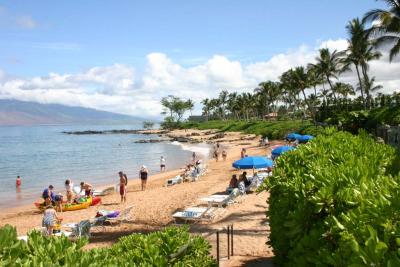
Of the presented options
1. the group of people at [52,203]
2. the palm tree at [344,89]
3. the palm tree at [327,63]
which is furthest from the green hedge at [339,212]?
the palm tree at [344,89]

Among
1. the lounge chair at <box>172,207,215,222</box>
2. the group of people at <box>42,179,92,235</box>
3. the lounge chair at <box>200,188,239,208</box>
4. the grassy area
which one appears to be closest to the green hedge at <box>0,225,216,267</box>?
the lounge chair at <box>172,207,215,222</box>

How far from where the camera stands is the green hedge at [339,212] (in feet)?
9.92

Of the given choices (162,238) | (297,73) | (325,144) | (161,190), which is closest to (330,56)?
(297,73)

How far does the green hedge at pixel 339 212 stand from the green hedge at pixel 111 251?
1.46m

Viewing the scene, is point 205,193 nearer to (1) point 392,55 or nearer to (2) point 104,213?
(2) point 104,213

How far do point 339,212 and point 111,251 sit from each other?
123 inches

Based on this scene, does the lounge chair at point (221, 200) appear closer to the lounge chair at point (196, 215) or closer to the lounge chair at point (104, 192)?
the lounge chair at point (196, 215)

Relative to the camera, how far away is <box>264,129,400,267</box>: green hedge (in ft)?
9.92

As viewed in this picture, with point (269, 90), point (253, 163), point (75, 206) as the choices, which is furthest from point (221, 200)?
point (269, 90)

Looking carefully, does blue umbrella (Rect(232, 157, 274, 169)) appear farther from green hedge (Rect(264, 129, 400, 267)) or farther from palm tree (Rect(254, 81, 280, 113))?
palm tree (Rect(254, 81, 280, 113))

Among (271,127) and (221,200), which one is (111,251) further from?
(271,127)

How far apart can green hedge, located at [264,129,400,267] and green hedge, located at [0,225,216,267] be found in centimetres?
146

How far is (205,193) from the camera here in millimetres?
21266

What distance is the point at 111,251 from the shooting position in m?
5.90
